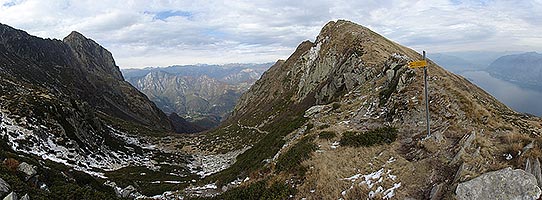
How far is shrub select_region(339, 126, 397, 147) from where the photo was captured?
67.4 ft

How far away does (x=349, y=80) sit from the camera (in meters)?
47.5

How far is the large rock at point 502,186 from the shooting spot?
1064cm

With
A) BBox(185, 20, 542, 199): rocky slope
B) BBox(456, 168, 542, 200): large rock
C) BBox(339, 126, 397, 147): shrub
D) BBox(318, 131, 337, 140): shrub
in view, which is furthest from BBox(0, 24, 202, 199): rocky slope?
BBox(456, 168, 542, 200): large rock

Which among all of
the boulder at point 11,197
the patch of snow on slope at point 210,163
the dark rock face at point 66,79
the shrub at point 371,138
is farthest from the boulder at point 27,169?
the dark rock face at point 66,79

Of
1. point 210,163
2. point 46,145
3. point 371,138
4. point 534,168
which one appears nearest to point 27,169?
point 371,138

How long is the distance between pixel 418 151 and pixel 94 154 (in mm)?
40878

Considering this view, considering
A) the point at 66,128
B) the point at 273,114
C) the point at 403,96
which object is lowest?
the point at 273,114

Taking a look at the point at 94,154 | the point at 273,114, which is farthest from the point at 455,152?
the point at 273,114

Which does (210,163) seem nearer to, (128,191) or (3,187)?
(128,191)

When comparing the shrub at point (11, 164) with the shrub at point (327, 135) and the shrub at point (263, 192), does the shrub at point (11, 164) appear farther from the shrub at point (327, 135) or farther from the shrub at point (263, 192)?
the shrub at point (327, 135)

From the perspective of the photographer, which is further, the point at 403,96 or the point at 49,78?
the point at 49,78

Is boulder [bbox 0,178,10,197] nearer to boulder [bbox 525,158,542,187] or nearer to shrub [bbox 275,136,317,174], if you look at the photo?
shrub [bbox 275,136,317,174]

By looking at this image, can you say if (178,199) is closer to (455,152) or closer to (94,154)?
(455,152)

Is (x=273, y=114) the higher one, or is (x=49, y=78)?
(x=49, y=78)
